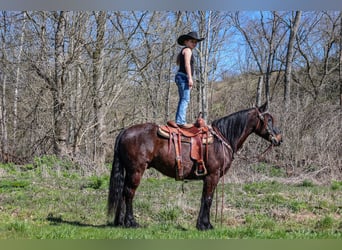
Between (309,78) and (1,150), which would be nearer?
(1,150)

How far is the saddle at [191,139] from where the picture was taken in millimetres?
7129

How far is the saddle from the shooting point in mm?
7129

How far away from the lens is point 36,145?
56.4 ft

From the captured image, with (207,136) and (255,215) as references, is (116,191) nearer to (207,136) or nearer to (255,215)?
(207,136)

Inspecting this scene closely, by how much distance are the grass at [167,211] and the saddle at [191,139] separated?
1000 millimetres

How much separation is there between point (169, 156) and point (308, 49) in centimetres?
2208

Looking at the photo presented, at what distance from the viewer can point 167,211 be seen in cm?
833

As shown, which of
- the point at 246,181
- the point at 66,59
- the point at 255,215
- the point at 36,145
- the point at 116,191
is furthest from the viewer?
the point at 36,145

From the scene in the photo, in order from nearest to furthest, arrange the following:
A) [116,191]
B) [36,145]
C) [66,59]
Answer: [116,191] → [66,59] → [36,145]

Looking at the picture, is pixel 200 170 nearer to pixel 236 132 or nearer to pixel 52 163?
pixel 236 132

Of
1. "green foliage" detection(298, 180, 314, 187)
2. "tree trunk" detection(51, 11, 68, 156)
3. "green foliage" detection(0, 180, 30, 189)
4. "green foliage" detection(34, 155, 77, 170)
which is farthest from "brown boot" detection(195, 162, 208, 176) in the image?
"tree trunk" detection(51, 11, 68, 156)

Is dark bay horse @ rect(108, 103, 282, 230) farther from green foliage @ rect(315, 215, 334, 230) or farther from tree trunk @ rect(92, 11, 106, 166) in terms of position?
tree trunk @ rect(92, 11, 106, 166)

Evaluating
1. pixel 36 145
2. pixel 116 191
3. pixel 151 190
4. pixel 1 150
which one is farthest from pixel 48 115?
pixel 116 191

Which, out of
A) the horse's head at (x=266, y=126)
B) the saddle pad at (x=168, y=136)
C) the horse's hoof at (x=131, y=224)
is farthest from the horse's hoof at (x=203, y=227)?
the horse's head at (x=266, y=126)
